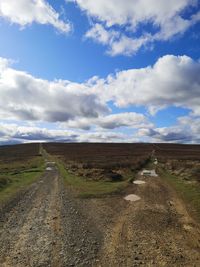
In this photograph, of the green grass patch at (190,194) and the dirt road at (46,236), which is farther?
the green grass patch at (190,194)

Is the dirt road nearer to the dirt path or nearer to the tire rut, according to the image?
the tire rut

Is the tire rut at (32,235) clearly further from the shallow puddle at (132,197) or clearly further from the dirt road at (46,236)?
the shallow puddle at (132,197)

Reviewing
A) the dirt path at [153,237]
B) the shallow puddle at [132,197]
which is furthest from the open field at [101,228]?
the shallow puddle at [132,197]

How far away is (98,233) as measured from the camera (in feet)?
51.0

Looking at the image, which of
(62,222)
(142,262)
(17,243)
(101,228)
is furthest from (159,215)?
(17,243)

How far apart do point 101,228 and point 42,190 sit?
14.5 metres

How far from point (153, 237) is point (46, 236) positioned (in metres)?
5.19

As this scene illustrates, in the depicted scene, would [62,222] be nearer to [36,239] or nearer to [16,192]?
[36,239]

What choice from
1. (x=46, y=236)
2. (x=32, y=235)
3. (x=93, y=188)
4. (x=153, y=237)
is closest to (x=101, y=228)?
(x=153, y=237)

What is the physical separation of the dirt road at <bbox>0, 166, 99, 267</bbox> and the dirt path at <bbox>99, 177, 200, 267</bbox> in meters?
1.11

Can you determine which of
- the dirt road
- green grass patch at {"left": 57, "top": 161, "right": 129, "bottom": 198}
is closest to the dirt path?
the dirt road

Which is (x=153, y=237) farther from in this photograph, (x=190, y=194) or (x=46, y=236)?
(x=190, y=194)

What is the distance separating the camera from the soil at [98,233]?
12.2 m

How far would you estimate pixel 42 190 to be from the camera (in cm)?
2973
